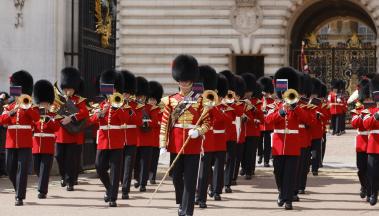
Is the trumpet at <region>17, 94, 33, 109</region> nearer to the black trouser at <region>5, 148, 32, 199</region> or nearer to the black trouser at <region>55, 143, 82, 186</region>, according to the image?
the black trouser at <region>5, 148, 32, 199</region>

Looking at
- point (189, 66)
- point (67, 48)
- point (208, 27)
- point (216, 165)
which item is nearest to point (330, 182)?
point (216, 165)

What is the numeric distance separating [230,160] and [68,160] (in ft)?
7.14

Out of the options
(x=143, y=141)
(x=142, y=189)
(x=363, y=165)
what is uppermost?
(x=143, y=141)

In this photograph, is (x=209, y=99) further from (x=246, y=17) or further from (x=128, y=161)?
(x=246, y=17)

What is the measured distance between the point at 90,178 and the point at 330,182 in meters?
3.62

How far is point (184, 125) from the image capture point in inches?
398

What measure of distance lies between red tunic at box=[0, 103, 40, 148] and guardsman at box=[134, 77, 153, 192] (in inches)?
78.3

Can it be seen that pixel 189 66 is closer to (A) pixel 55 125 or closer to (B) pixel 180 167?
(B) pixel 180 167

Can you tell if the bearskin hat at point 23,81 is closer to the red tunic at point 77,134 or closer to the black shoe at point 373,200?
the red tunic at point 77,134

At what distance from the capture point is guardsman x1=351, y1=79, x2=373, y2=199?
39.3 ft

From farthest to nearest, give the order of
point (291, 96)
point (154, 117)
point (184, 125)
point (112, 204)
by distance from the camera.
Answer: point (154, 117) → point (112, 204) → point (291, 96) → point (184, 125)

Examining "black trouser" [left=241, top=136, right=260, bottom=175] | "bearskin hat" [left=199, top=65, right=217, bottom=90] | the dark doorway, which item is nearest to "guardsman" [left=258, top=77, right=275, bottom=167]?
"black trouser" [left=241, top=136, right=260, bottom=175]

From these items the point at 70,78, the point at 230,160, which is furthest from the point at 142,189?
the point at 70,78

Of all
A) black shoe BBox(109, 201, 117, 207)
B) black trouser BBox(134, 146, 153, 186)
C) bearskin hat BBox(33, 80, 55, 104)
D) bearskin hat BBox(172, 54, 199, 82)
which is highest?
bearskin hat BBox(172, 54, 199, 82)
